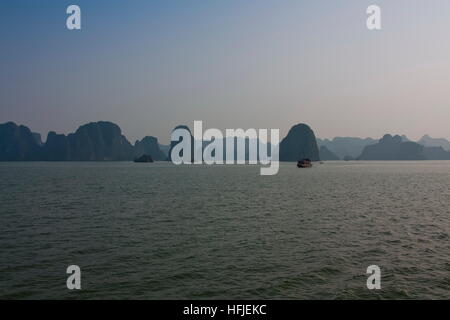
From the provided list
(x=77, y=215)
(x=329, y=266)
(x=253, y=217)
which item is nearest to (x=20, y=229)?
(x=77, y=215)

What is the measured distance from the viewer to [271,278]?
19.0 m

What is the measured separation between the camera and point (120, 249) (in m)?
25.1

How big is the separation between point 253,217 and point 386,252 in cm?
1784

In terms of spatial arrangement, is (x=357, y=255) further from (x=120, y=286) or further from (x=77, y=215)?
(x=77, y=215)

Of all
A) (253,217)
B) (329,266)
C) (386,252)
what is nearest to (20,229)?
(253,217)

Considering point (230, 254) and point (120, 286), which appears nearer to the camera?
point (120, 286)

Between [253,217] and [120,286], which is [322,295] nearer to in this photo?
[120,286]
